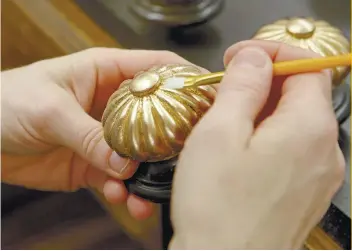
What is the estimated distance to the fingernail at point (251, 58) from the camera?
506mm

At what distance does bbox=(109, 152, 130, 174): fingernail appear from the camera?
1.92ft

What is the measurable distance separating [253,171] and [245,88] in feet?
0.22

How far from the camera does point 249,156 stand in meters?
0.46

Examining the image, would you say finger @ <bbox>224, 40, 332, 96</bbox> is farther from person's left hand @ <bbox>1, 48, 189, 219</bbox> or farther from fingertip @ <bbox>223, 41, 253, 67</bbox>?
person's left hand @ <bbox>1, 48, 189, 219</bbox>

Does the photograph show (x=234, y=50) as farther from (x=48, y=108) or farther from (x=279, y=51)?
(x=48, y=108)

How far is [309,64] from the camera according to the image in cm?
51

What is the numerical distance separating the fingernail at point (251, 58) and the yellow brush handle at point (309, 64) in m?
0.01

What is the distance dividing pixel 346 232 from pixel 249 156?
27 centimetres

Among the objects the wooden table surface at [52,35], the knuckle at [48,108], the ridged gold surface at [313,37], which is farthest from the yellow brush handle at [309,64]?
the wooden table surface at [52,35]

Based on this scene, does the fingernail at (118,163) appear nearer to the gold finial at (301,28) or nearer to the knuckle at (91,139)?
the knuckle at (91,139)

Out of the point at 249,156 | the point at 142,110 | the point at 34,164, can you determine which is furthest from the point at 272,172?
the point at 34,164

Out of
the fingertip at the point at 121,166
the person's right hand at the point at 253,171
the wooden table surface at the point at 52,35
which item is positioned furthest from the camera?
the wooden table surface at the point at 52,35

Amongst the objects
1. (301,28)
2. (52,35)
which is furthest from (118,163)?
(52,35)

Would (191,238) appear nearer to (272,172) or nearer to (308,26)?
(272,172)
